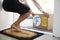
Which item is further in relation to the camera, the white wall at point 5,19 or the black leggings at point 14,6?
the white wall at point 5,19

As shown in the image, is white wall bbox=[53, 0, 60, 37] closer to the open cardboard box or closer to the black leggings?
the open cardboard box

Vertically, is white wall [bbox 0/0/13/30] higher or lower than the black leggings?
lower

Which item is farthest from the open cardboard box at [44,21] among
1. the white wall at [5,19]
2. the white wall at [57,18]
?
the white wall at [5,19]

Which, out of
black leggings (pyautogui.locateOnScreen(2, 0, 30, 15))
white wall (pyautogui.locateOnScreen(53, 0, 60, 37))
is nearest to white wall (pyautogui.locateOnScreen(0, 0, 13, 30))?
black leggings (pyautogui.locateOnScreen(2, 0, 30, 15))

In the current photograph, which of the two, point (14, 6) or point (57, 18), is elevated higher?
point (14, 6)

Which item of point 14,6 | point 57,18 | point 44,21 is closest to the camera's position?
point 57,18

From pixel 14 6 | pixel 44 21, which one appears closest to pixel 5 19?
pixel 14 6

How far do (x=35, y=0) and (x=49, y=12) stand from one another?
35cm

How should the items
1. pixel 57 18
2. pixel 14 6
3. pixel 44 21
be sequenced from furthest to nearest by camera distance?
pixel 44 21 → pixel 14 6 → pixel 57 18

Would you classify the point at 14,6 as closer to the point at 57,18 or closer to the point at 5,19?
the point at 5,19

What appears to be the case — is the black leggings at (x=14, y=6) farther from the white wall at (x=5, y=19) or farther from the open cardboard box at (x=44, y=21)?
the open cardboard box at (x=44, y=21)

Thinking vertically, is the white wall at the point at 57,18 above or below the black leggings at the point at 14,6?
below

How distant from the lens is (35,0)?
231 centimetres

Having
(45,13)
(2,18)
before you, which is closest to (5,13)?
(2,18)
